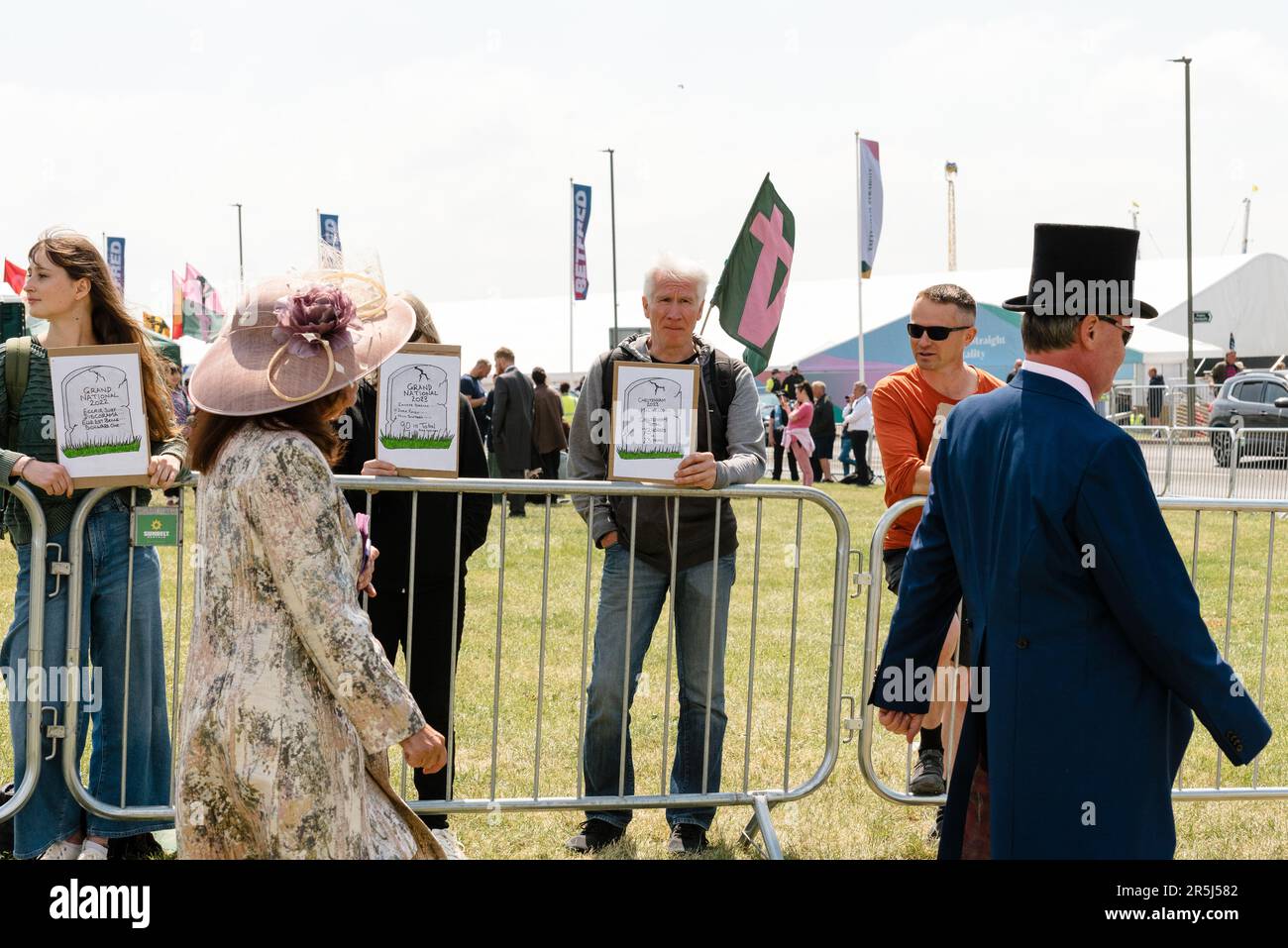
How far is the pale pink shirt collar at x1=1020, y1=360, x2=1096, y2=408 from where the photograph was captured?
296 cm

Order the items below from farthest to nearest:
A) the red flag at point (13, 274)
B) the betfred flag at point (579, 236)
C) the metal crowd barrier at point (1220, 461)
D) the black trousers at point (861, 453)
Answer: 1. the betfred flag at point (579, 236)
2. the red flag at point (13, 274)
3. the black trousers at point (861, 453)
4. the metal crowd barrier at point (1220, 461)

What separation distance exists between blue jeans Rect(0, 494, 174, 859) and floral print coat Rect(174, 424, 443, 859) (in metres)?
1.75

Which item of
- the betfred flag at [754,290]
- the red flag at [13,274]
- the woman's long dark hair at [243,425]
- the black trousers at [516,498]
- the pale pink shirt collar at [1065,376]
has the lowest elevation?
the black trousers at [516,498]

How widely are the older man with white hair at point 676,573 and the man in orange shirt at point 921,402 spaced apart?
509 millimetres

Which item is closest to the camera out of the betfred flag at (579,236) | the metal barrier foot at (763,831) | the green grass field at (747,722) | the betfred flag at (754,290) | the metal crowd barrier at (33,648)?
the metal crowd barrier at (33,648)

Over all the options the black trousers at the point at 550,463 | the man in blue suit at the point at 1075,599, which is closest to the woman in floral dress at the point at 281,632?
the man in blue suit at the point at 1075,599

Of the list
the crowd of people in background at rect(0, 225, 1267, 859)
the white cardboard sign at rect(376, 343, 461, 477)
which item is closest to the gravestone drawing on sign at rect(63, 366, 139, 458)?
the crowd of people in background at rect(0, 225, 1267, 859)

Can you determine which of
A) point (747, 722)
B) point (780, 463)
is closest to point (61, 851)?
point (747, 722)

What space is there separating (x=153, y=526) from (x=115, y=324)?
27.1 inches

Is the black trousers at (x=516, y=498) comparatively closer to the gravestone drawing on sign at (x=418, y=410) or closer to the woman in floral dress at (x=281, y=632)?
the gravestone drawing on sign at (x=418, y=410)

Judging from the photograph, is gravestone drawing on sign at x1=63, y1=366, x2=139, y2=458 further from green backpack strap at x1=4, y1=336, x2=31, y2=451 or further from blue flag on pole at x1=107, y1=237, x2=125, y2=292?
blue flag on pole at x1=107, y1=237, x2=125, y2=292

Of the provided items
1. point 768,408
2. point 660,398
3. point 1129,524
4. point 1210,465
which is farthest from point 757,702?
point 768,408

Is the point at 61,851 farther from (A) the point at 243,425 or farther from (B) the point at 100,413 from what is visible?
(A) the point at 243,425

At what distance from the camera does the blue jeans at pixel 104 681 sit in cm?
434
